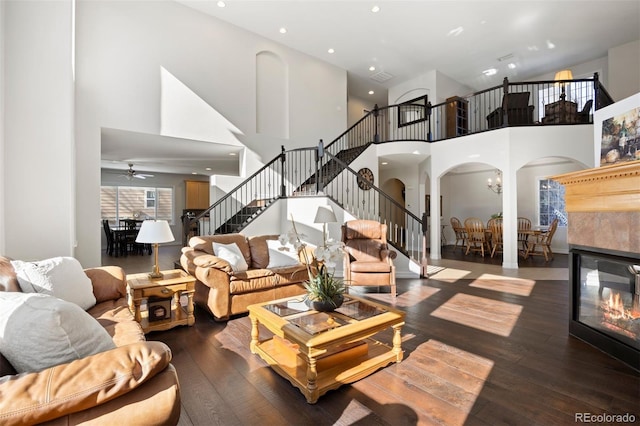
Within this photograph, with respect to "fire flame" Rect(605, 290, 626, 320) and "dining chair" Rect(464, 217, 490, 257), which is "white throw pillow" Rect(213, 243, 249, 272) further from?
"dining chair" Rect(464, 217, 490, 257)

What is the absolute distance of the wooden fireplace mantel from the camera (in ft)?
8.14

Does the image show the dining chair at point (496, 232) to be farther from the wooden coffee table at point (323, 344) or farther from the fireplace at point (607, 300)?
the wooden coffee table at point (323, 344)

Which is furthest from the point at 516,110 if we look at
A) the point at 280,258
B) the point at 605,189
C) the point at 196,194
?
the point at 196,194

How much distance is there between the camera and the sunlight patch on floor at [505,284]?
476cm

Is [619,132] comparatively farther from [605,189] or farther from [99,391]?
[99,391]

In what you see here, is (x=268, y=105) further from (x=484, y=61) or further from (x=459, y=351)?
(x=459, y=351)

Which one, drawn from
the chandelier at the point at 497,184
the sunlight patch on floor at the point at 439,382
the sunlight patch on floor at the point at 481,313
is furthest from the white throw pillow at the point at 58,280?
the chandelier at the point at 497,184

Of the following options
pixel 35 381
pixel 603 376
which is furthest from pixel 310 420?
pixel 603 376

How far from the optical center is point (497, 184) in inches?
378

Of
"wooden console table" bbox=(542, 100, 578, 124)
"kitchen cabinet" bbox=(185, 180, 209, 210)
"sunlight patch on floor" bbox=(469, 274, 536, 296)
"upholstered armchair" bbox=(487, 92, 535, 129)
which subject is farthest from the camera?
"kitchen cabinet" bbox=(185, 180, 209, 210)

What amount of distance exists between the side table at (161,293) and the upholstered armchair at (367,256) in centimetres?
209

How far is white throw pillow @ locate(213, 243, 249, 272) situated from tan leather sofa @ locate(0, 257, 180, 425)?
8.32ft

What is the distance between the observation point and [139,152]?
741 centimetres

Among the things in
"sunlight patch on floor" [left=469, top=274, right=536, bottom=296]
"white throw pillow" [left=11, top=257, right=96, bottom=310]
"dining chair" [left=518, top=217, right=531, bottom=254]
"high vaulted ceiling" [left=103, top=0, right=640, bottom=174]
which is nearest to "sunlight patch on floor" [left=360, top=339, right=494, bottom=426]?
"white throw pillow" [left=11, top=257, right=96, bottom=310]
